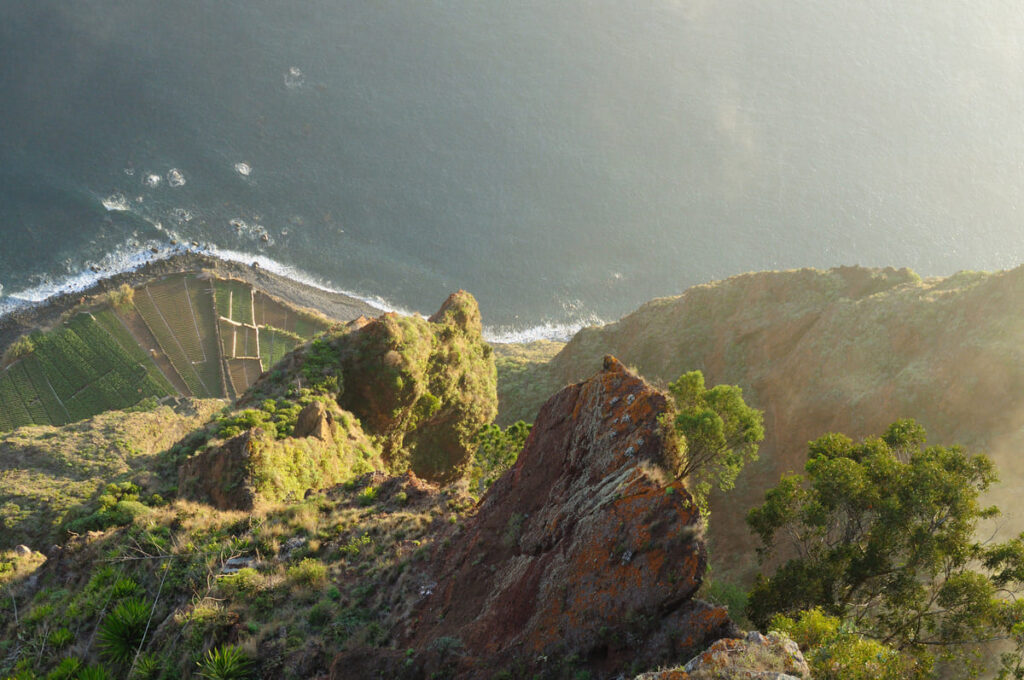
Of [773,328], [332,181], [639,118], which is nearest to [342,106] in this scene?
[332,181]

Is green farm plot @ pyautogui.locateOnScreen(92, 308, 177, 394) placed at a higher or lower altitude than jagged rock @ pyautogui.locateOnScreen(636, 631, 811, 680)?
higher

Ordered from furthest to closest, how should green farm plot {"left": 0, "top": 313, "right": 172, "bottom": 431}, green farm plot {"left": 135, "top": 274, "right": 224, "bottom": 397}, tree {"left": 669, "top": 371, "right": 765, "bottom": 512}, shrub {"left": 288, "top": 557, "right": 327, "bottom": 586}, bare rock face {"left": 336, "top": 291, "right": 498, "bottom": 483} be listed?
green farm plot {"left": 135, "top": 274, "right": 224, "bottom": 397} → green farm plot {"left": 0, "top": 313, "right": 172, "bottom": 431} → bare rock face {"left": 336, "top": 291, "right": 498, "bottom": 483} → shrub {"left": 288, "top": 557, "right": 327, "bottom": 586} → tree {"left": 669, "top": 371, "right": 765, "bottom": 512}

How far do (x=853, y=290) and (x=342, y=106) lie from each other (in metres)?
118

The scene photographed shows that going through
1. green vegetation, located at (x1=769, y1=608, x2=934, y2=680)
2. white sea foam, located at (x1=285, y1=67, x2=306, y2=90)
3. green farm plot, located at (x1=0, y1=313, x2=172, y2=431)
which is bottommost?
green vegetation, located at (x1=769, y1=608, x2=934, y2=680)

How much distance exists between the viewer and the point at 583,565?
727 inches

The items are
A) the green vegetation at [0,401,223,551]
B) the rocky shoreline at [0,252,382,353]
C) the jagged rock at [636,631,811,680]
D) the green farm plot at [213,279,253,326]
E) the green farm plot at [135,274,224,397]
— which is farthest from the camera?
the green farm plot at [213,279,253,326]

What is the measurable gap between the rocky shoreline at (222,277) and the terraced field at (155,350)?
2.22 metres

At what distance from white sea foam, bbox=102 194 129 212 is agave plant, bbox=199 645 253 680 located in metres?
121

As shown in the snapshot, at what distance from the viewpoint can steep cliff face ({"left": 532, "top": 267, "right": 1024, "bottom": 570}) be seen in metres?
43.3

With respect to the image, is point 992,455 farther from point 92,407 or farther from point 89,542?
point 92,407

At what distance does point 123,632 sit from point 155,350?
90988 mm

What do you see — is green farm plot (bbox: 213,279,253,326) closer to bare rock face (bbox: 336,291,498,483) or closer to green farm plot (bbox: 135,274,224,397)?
green farm plot (bbox: 135,274,224,397)

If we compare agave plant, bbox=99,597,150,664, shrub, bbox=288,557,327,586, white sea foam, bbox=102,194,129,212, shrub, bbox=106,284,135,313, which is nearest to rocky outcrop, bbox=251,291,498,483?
shrub, bbox=288,557,327,586

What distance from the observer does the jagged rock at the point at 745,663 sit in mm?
12852
